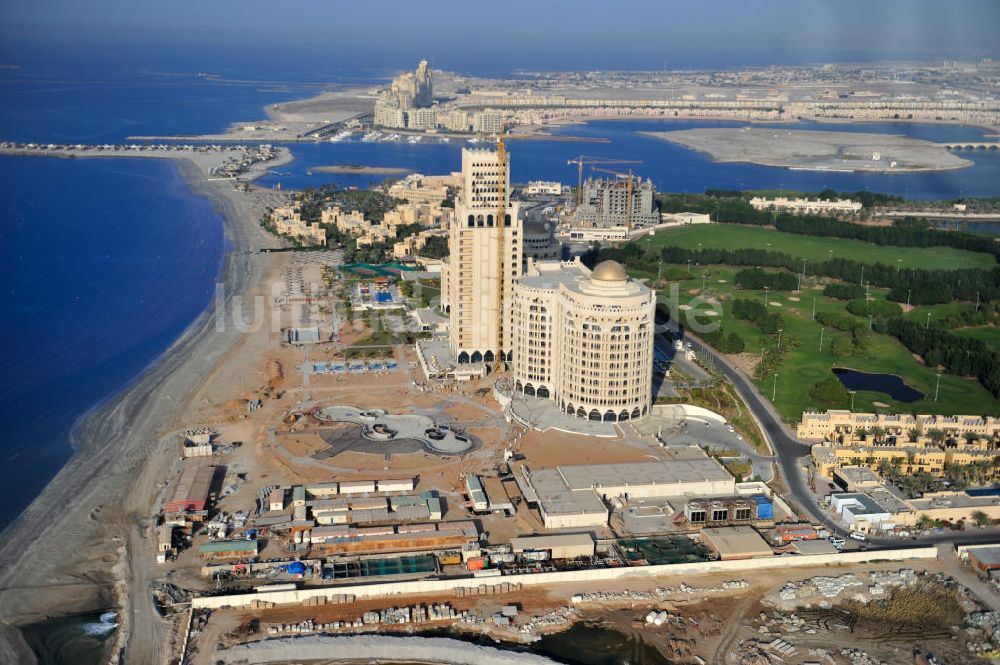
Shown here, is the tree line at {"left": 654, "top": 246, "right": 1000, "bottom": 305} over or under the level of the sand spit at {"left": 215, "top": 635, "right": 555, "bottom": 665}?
over

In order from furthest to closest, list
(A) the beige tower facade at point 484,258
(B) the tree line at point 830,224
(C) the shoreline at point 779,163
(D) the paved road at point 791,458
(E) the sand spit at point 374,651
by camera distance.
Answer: (C) the shoreline at point 779,163, (B) the tree line at point 830,224, (A) the beige tower facade at point 484,258, (D) the paved road at point 791,458, (E) the sand spit at point 374,651

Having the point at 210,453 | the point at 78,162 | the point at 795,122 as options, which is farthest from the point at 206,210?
the point at 795,122

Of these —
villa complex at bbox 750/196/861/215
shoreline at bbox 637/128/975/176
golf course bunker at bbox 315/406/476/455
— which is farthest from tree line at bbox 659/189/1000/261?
golf course bunker at bbox 315/406/476/455

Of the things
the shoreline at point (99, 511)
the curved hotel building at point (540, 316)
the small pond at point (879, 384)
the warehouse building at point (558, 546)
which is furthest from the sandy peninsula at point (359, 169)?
the warehouse building at point (558, 546)

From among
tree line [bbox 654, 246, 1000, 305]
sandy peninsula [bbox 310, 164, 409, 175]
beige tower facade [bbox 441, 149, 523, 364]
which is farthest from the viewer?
sandy peninsula [bbox 310, 164, 409, 175]

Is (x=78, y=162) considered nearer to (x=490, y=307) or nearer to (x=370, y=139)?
(x=370, y=139)

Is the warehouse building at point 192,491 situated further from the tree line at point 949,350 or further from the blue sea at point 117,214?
the tree line at point 949,350

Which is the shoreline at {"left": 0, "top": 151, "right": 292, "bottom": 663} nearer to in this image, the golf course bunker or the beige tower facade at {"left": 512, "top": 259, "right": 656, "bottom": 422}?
the golf course bunker
